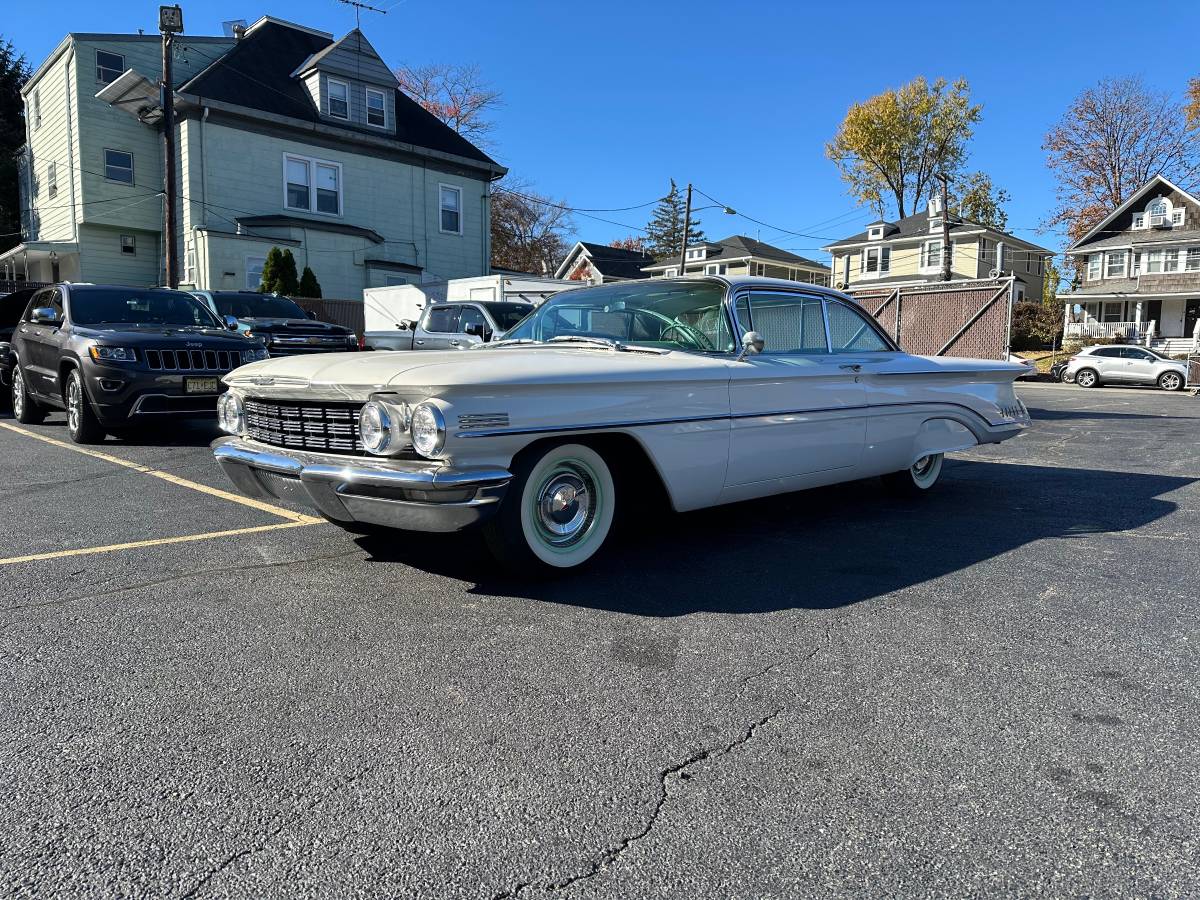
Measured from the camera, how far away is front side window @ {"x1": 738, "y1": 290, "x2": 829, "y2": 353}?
5.08 m

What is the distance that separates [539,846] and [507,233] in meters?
55.6

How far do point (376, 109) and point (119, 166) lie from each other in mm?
7514

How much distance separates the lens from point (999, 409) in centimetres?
650

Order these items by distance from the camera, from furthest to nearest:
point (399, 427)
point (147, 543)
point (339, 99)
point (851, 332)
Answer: point (339, 99), point (851, 332), point (147, 543), point (399, 427)

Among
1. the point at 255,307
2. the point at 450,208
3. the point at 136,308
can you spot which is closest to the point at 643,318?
the point at 136,308

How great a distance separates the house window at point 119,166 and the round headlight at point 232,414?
948 inches

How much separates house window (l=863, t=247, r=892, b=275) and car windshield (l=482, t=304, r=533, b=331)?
4352cm

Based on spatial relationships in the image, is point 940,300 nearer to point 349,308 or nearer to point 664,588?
point 664,588

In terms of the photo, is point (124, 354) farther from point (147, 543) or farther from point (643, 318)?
point (643, 318)

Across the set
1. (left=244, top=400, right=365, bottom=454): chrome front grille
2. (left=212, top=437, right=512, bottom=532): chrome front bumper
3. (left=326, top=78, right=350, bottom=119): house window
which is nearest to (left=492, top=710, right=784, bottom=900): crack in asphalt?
(left=212, top=437, right=512, bottom=532): chrome front bumper

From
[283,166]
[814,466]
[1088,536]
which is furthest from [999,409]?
[283,166]

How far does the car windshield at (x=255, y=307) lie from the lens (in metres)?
12.6

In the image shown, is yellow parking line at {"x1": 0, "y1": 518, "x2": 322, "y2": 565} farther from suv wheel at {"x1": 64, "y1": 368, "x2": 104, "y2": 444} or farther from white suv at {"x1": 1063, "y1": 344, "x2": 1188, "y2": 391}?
white suv at {"x1": 1063, "y1": 344, "x2": 1188, "y2": 391}

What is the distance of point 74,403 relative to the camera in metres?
8.67
